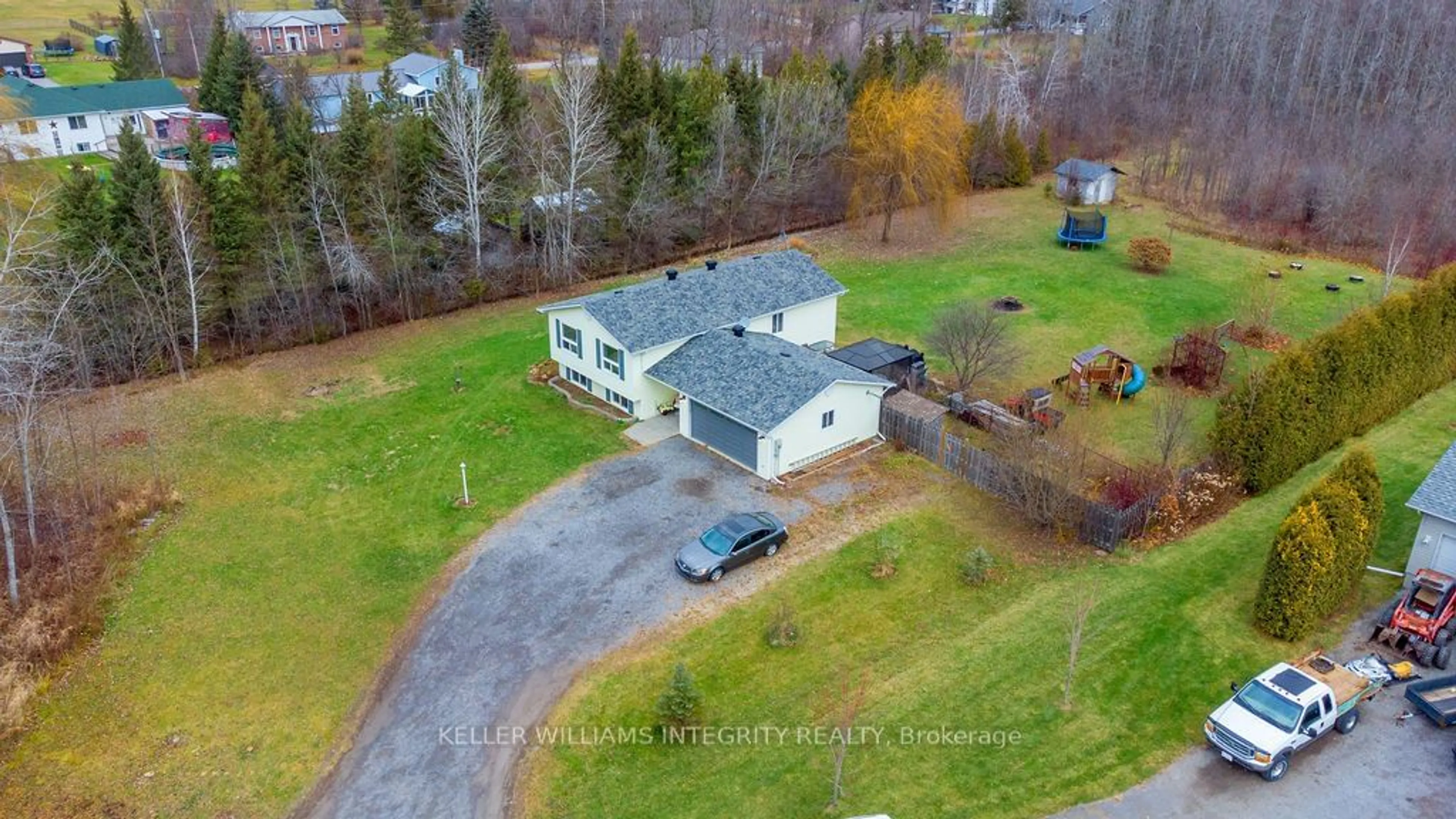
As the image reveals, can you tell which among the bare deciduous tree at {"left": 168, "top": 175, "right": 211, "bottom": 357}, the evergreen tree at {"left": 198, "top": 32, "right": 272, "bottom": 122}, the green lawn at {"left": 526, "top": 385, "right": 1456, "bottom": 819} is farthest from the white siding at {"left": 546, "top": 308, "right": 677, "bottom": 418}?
the evergreen tree at {"left": 198, "top": 32, "right": 272, "bottom": 122}

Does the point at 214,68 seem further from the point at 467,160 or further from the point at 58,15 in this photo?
the point at 58,15

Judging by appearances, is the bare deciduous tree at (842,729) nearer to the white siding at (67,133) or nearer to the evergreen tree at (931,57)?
the evergreen tree at (931,57)

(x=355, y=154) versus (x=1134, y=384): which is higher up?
(x=355, y=154)

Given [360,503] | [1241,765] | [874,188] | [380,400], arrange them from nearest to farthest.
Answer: [1241,765] → [360,503] → [380,400] → [874,188]

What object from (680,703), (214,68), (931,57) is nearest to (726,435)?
(680,703)

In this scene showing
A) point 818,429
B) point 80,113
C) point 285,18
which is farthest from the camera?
point 285,18

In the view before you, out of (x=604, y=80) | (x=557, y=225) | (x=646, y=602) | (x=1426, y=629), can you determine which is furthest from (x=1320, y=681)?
(x=604, y=80)

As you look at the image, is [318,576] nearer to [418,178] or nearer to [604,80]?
[418,178]
